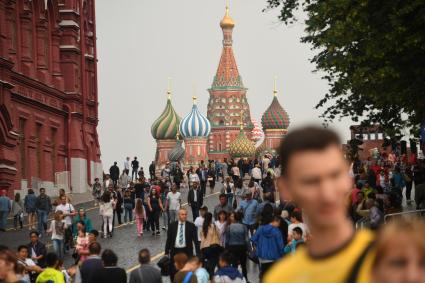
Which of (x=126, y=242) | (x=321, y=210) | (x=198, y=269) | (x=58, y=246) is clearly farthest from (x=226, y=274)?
(x=126, y=242)

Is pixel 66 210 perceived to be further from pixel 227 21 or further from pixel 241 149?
pixel 227 21

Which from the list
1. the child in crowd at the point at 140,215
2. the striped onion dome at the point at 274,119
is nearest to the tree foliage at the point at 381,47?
the child in crowd at the point at 140,215

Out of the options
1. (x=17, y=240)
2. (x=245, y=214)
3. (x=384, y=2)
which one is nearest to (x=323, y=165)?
(x=245, y=214)

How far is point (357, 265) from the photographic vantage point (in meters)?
2.80

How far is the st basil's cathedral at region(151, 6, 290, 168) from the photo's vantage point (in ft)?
470

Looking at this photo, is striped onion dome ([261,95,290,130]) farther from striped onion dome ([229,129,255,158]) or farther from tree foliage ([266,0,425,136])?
tree foliage ([266,0,425,136])

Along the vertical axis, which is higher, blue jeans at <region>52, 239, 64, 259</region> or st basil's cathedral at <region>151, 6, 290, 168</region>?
st basil's cathedral at <region>151, 6, 290, 168</region>

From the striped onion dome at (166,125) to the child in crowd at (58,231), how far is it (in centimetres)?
12547

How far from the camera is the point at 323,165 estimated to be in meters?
2.90

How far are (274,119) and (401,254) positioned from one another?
538ft

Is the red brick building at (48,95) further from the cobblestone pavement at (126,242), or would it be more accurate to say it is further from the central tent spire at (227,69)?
the central tent spire at (227,69)

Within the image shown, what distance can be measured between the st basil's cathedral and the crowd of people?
89058 millimetres

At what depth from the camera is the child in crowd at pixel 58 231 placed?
29719 mm

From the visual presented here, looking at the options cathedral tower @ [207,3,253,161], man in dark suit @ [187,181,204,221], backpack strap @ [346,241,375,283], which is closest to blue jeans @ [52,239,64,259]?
man in dark suit @ [187,181,204,221]
